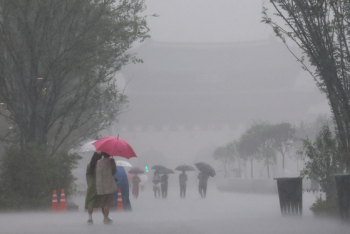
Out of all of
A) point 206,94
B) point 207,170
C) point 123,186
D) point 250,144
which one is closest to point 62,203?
point 123,186

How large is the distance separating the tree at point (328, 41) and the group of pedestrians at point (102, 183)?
14.4 feet

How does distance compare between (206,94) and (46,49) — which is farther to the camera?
(206,94)

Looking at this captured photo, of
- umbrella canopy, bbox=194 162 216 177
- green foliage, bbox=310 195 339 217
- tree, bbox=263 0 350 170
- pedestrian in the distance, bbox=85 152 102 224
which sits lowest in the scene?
green foliage, bbox=310 195 339 217

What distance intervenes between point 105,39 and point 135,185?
496 inches

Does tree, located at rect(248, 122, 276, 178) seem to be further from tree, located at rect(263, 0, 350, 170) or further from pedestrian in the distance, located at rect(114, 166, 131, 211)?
tree, located at rect(263, 0, 350, 170)

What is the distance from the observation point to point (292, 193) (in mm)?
12234

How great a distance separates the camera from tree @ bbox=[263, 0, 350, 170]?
35.7 feet

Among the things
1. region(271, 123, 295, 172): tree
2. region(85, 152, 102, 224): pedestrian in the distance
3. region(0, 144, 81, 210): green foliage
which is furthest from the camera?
region(271, 123, 295, 172): tree

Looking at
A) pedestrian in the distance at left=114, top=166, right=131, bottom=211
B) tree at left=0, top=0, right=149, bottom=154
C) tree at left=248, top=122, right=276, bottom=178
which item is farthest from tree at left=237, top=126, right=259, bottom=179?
pedestrian in the distance at left=114, top=166, right=131, bottom=211

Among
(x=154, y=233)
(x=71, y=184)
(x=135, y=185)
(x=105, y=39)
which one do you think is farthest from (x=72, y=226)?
(x=135, y=185)

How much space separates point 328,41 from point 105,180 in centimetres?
546

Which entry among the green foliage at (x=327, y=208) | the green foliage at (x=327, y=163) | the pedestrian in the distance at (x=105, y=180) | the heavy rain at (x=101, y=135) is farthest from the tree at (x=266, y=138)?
the pedestrian in the distance at (x=105, y=180)

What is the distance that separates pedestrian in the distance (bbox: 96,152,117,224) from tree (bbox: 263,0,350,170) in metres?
4.37

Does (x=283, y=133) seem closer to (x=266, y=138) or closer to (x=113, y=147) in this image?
(x=266, y=138)
